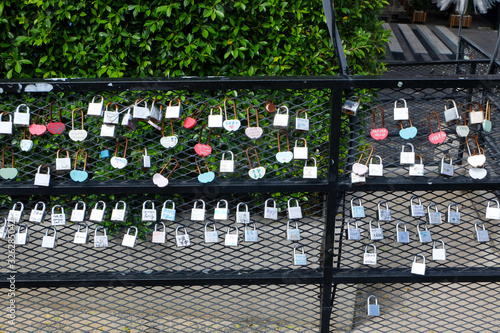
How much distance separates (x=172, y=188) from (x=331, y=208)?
0.86 m

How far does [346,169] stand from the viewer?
9.46 feet

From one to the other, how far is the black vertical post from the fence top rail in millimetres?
109

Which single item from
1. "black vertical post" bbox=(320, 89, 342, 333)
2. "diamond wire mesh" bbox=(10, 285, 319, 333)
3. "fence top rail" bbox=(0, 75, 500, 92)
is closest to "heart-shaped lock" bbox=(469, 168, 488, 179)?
"fence top rail" bbox=(0, 75, 500, 92)

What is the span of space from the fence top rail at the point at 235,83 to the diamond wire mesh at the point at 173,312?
1404mm

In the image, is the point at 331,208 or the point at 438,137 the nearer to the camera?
the point at 438,137

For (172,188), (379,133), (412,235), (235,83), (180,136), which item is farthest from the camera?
(412,235)

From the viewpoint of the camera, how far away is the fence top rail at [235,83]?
8.01 feet

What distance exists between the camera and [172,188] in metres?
2.68

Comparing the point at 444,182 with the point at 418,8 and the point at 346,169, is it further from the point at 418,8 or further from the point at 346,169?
the point at 418,8

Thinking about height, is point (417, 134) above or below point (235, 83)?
below

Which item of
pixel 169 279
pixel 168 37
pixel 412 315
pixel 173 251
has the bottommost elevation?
pixel 412 315

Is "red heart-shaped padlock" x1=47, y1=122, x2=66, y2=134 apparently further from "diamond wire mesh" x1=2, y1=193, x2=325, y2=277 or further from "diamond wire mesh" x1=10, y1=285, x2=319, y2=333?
"diamond wire mesh" x1=10, y1=285, x2=319, y2=333

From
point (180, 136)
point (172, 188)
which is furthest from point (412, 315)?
point (180, 136)

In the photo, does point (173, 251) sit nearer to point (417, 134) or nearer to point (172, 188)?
point (172, 188)
